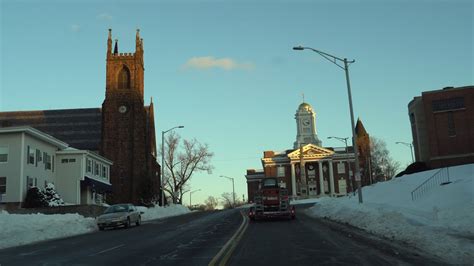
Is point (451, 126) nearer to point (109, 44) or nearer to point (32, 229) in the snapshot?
point (32, 229)

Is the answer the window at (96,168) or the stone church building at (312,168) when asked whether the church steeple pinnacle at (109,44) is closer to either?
the window at (96,168)

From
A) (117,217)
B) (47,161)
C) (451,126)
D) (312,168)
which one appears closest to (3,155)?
(47,161)

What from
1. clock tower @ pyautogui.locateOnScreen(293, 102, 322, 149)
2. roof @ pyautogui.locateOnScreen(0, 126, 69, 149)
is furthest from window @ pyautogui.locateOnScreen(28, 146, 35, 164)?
clock tower @ pyautogui.locateOnScreen(293, 102, 322, 149)

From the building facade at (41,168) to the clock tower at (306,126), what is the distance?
73.7 m

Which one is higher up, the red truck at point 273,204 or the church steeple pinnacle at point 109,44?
the church steeple pinnacle at point 109,44

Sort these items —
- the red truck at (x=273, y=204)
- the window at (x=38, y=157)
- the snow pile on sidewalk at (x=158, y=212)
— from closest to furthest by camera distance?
the red truck at (x=273, y=204)
the window at (x=38, y=157)
the snow pile on sidewalk at (x=158, y=212)

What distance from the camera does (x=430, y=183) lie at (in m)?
35.8

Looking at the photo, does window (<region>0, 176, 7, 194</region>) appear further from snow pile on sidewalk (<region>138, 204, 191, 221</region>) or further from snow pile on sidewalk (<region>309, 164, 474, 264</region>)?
snow pile on sidewalk (<region>309, 164, 474, 264</region>)

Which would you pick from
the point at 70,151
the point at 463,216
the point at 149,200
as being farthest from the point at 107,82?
the point at 463,216

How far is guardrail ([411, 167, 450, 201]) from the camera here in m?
33.1

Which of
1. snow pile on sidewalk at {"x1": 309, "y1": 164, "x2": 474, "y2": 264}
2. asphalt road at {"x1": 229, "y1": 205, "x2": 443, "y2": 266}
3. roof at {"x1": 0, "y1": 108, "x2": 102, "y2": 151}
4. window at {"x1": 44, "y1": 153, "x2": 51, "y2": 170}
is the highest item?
roof at {"x1": 0, "y1": 108, "x2": 102, "y2": 151}

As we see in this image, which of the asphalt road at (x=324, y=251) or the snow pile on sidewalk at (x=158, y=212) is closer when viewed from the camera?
the asphalt road at (x=324, y=251)

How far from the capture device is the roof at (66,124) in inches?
3108

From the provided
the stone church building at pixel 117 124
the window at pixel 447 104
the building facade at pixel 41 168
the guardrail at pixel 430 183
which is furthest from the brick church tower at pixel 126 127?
the guardrail at pixel 430 183
